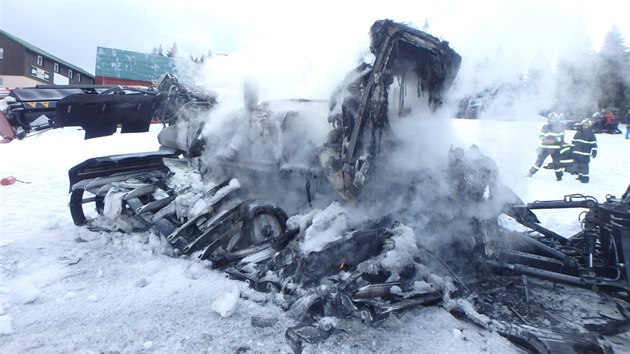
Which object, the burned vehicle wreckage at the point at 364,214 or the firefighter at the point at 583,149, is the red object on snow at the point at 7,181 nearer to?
the burned vehicle wreckage at the point at 364,214

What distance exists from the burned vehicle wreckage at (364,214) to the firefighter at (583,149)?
23.2 ft

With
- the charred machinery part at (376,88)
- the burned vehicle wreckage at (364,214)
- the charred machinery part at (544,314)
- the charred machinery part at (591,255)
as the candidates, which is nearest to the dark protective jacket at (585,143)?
the burned vehicle wreckage at (364,214)

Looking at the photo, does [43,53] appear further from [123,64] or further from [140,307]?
[140,307]

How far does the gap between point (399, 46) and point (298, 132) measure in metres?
1.95

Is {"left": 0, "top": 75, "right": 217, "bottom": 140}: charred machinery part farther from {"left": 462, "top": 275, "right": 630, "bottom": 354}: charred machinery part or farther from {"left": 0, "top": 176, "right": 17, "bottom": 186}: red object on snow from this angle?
{"left": 462, "top": 275, "right": 630, "bottom": 354}: charred machinery part

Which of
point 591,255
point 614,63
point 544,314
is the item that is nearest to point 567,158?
point 614,63

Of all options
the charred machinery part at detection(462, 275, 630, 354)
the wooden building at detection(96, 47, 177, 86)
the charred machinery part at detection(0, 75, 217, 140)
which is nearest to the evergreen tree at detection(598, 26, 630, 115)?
the charred machinery part at detection(462, 275, 630, 354)

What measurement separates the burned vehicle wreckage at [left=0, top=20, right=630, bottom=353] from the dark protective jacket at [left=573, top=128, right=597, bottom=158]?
7.41 metres

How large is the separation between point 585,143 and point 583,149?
0.78ft

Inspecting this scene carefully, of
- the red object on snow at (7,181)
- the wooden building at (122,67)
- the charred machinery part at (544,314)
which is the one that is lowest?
the red object on snow at (7,181)

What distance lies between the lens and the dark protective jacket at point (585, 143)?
10.6 m

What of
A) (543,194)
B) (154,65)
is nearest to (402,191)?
(543,194)

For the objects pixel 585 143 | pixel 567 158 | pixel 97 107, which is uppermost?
pixel 585 143

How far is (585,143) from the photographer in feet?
35.1
